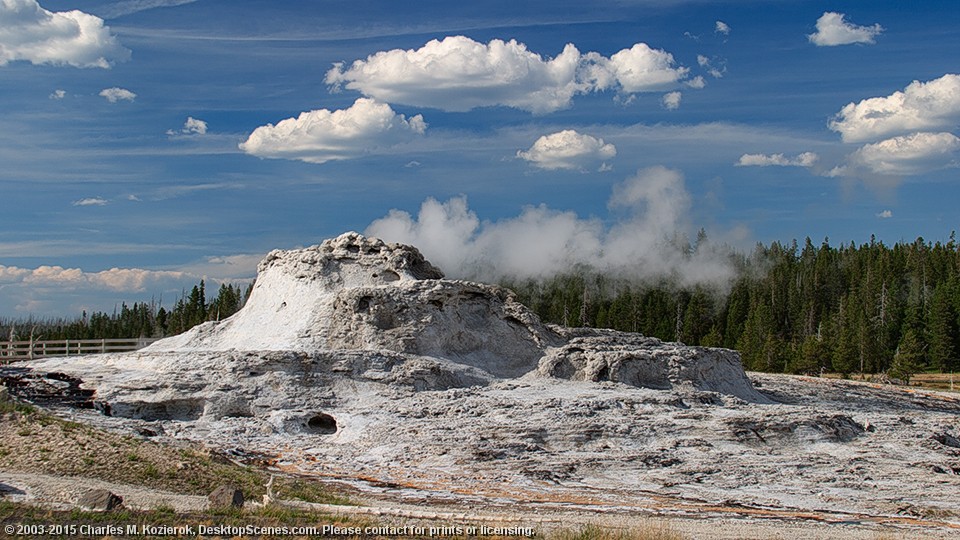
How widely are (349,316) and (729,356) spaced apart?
13.4 meters

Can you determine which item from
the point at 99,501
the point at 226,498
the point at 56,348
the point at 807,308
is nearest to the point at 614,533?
the point at 226,498

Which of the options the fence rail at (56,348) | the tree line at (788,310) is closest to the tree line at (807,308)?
the tree line at (788,310)

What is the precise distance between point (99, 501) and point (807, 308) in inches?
3370

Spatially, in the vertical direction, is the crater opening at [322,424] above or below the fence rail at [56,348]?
below

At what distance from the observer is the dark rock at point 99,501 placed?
13617mm

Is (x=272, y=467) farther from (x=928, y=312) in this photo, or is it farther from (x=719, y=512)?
(x=928, y=312)

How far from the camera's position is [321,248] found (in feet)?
108

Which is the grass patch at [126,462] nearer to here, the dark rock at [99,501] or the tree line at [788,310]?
the dark rock at [99,501]

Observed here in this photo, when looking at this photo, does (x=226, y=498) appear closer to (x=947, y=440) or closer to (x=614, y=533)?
(x=614, y=533)

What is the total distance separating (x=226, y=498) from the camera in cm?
1459

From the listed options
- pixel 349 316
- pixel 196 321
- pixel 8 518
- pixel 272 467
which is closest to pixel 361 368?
pixel 349 316

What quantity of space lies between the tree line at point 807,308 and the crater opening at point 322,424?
4715cm

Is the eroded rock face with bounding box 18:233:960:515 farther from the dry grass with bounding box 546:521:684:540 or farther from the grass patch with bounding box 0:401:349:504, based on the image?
the dry grass with bounding box 546:521:684:540

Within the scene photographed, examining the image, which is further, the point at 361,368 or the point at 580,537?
the point at 361,368
